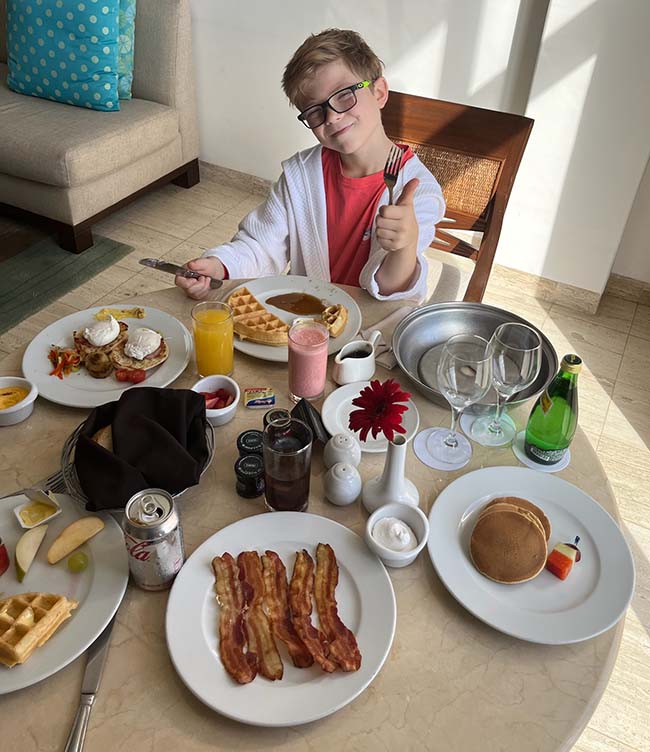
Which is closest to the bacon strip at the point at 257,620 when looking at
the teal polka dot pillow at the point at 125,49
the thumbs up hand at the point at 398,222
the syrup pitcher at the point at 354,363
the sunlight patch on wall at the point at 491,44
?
the syrup pitcher at the point at 354,363

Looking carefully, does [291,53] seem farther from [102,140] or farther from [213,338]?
[213,338]

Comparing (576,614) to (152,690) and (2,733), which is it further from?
(2,733)

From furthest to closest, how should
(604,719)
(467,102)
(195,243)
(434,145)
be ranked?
(195,243)
(467,102)
(434,145)
(604,719)

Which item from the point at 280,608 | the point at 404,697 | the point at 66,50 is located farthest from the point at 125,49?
the point at 404,697

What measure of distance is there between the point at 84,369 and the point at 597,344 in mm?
2311

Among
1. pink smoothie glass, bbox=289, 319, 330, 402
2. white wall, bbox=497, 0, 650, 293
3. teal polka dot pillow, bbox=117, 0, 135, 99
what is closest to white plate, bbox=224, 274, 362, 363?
pink smoothie glass, bbox=289, 319, 330, 402

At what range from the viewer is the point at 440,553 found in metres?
1.00

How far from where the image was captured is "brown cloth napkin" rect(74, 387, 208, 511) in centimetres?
101

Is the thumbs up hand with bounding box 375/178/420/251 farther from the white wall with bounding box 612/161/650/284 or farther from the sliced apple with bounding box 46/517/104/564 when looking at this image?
the white wall with bounding box 612/161/650/284

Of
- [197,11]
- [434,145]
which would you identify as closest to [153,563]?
[434,145]

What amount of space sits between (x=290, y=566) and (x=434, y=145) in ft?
4.93

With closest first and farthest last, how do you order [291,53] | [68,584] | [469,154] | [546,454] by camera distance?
[68,584] < [546,454] < [469,154] < [291,53]

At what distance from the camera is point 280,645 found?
2.93 ft

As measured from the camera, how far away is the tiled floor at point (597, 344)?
1.64m
